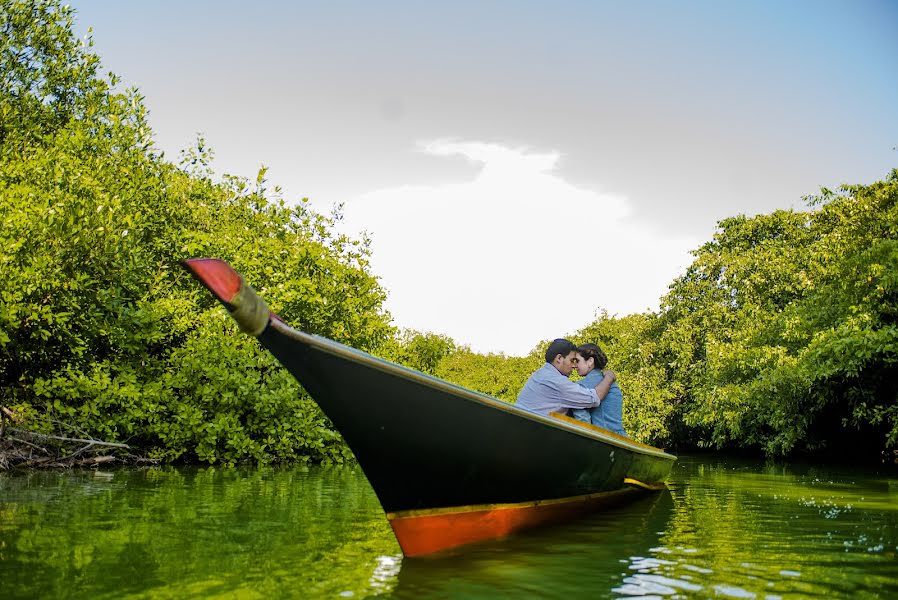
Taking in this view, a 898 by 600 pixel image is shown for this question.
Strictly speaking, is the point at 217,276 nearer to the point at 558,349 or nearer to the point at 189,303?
the point at 558,349

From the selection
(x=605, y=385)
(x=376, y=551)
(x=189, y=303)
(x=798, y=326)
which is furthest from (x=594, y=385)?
(x=798, y=326)

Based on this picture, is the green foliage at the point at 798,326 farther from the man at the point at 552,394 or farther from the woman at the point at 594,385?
the man at the point at 552,394

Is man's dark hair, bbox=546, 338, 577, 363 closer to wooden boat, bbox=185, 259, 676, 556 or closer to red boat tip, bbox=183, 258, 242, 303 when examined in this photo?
wooden boat, bbox=185, 259, 676, 556

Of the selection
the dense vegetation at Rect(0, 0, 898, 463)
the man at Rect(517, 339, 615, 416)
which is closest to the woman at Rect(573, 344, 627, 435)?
the man at Rect(517, 339, 615, 416)

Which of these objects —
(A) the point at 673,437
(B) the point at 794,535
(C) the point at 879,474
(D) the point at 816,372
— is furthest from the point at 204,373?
(A) the point at 673,437

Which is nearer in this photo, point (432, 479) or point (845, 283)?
point (432, 479)

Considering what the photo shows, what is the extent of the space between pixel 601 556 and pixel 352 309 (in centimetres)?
1098

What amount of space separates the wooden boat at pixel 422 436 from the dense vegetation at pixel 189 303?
6405 millimetres

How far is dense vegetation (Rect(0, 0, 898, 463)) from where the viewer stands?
10.1 meters

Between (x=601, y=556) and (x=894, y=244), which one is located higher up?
(x=894, y=244)

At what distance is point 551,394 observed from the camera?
23.1ft

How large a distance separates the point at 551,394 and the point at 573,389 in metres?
0.22

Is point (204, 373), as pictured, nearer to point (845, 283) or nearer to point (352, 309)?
point (352, 309)

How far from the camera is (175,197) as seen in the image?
46.4 ft
